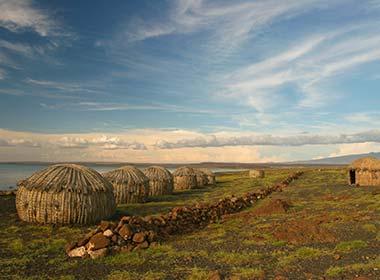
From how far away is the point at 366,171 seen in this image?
40.0 meters

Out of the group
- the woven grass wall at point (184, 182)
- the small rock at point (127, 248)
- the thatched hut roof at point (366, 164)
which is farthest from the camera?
the woven grass wall at point (184, 182)

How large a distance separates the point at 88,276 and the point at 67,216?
8369mm

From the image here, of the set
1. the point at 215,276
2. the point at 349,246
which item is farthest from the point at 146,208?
the point at 215,276

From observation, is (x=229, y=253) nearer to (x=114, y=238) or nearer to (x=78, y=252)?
(x=114, y=238)

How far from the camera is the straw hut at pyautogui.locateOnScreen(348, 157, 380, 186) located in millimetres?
39406

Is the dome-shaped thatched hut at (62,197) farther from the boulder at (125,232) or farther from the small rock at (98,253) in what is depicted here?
the small rock at (98,253)

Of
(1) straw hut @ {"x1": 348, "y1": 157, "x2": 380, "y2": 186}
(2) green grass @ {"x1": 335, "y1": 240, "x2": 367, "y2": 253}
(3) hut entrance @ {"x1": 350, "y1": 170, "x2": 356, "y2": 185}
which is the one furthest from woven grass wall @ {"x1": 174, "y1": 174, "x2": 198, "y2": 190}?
(2) green grass @ {"x1": 335, "y1": 240, "x2": 367, "y2": 253}

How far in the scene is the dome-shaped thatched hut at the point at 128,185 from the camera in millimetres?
27891

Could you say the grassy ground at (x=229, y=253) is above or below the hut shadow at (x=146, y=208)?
below

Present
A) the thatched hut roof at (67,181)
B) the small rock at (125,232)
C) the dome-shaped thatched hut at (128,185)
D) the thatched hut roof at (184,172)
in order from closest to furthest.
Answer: the small rock at (125,232)
the thatched hut roof at (67,181)
the dome-shaped thatched hut at (128,185)
the thatched hut roof at (184,172)

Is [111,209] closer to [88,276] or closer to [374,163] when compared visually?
[88,276]

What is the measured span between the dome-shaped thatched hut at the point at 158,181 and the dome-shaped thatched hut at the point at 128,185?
491 centimetres

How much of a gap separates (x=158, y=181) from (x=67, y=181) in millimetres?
15077

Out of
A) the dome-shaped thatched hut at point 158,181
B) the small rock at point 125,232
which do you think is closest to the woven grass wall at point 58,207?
the small rock at point 125,232
